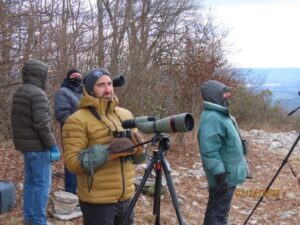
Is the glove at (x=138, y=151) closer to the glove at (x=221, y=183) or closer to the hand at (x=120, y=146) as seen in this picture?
the hand at (x=120, y=146)

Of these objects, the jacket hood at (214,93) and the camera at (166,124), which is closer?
the camera at (166,124)

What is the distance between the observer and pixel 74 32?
914 cm

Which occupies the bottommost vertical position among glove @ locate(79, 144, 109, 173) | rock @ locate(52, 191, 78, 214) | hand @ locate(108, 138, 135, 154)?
rock @ locate(52, 191, 78, 214)

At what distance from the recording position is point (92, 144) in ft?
10.5

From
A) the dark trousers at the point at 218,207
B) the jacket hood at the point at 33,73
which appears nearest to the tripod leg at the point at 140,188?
the dark trousers at the point at 218,207

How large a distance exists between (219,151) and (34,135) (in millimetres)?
1775

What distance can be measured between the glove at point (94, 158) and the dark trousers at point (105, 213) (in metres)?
0.34

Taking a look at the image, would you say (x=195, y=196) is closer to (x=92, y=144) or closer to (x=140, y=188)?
(x=140, y=188)

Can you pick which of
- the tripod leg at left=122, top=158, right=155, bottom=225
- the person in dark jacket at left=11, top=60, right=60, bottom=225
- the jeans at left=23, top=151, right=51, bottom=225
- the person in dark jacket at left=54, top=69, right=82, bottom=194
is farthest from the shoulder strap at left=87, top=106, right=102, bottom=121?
the person in dark jacket at left=54, top=69, right=82, bottom=194

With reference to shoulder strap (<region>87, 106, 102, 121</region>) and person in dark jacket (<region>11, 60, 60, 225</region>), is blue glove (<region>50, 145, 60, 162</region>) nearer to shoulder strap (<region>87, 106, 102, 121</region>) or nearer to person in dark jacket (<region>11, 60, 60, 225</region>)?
person in dark jacket (<region>11, 60, 60, 225</region>)

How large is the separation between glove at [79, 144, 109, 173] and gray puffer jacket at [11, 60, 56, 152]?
5.18 feet

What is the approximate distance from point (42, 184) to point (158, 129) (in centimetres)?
202

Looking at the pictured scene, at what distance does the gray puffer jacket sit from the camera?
177 inches

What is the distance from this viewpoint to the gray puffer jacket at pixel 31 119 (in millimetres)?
4488
